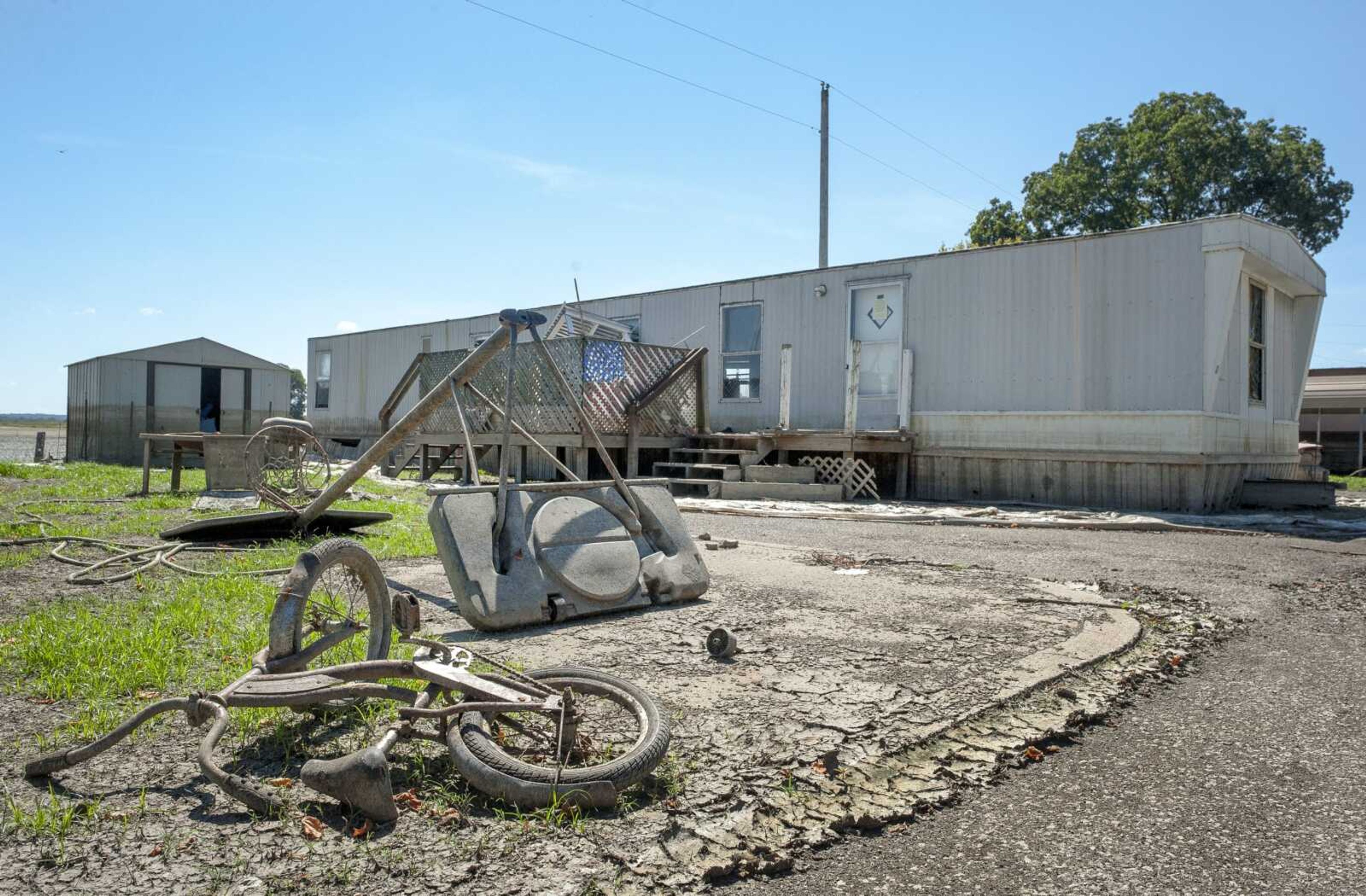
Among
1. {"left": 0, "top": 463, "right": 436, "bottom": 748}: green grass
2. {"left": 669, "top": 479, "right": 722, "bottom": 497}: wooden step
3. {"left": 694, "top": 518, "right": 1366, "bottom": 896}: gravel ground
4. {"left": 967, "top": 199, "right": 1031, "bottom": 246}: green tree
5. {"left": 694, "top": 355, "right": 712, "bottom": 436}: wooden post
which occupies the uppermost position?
{"left": 967, "top": 199, "right": 1031, "bottom": 246}: green tree

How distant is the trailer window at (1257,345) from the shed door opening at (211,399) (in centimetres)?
2314

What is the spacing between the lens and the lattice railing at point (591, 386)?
13.7 meters

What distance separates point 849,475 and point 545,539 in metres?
9.37

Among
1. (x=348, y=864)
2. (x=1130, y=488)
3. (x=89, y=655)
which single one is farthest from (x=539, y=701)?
(x=1130, y=488)

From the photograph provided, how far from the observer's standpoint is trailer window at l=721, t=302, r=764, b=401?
15734 mm

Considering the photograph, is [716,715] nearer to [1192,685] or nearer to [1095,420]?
[1192,685]

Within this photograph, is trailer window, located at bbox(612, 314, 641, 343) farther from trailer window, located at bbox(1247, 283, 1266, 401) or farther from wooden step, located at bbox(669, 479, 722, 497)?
trailer window, located at bbox(1247, 283, 1266, 401)

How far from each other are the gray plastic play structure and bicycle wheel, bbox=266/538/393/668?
0.67 metres

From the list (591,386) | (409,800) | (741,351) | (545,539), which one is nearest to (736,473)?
(591,386)

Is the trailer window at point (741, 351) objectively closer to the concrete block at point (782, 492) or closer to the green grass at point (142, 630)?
the concrete block at point (782, 492)

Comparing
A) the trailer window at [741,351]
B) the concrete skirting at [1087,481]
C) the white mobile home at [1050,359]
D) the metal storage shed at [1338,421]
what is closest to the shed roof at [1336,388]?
the metal storage shed at [1338,421]

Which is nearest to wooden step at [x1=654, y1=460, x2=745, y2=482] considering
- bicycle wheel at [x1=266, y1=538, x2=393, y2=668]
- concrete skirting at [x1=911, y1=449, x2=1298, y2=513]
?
concrete skirting at [x1=911, y1=449, x2=1298, y2=513]

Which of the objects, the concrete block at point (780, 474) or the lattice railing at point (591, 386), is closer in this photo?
the concrete block at point (780, 474)

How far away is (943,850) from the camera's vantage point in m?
2.11
